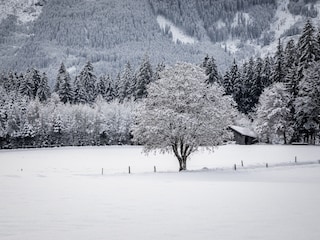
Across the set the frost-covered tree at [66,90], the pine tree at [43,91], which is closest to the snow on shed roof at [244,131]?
the frost-covered tree at [66,90]

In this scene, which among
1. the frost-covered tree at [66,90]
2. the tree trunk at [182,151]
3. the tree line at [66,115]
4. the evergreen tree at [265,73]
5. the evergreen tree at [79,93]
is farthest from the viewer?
the evergreen tree at [79,93]

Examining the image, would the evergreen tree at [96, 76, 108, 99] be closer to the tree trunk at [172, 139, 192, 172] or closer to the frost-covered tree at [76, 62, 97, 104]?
the frost-covered tree at [76, 62, 97, 104]

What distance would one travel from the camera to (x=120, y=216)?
16062 mm

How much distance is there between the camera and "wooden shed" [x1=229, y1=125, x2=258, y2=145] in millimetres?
89944

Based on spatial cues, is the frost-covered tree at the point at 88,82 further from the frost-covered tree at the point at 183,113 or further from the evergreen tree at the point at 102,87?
the frost-covered tree at the point at 183,113

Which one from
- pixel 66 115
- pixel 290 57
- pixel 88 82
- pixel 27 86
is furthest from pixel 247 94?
pixel 27 86

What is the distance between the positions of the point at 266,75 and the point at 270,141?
21931 mm

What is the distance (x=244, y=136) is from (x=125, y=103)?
35461 millimetres

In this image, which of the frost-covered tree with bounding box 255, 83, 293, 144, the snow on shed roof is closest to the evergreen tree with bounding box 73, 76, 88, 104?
the snow on shed roof

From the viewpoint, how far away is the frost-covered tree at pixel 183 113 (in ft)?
127

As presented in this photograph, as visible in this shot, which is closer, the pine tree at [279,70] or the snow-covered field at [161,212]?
the snow-covered field at [161,212]

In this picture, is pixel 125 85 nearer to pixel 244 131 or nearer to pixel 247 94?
pixel 247 94

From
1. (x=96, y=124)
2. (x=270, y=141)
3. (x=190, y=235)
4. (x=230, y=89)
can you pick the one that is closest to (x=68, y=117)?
(x=96, y=124)

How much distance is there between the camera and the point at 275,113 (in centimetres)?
7631
